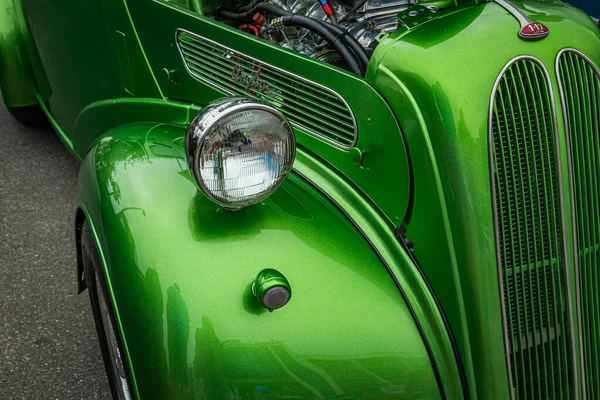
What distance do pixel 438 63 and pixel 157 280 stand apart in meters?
0.79

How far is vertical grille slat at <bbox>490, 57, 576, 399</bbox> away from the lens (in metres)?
1.44

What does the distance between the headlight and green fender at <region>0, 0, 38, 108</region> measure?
92.2 inches

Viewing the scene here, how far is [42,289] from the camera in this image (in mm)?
2779

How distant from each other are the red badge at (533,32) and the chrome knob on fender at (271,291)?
78cm

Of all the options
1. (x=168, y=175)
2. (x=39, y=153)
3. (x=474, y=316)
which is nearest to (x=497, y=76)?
(x=474, y=316)

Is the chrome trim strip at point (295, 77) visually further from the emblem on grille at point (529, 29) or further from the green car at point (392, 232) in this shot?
the emblem on grille at point (529, 29)

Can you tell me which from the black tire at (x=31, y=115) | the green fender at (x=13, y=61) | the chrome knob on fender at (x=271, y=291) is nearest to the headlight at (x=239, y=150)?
the chrome knob on fender at (x=271, y=291)

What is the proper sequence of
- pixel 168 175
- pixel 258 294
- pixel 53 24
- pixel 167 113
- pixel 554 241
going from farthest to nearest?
pixel 53 24 → pixel 167 113 → pixel 168 175 → pixel 554 241 → pixel 258 294

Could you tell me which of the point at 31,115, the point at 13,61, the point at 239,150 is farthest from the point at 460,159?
the point at 31,115

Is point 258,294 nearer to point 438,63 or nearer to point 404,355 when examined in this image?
point 404,355

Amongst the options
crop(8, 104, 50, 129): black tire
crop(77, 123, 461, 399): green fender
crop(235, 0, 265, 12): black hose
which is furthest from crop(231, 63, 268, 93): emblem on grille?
crop(8, 104, 50, 129): black tire

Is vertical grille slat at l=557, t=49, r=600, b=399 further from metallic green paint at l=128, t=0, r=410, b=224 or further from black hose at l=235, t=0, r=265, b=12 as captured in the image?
black hose at l=235, t=0, r=265, b=12

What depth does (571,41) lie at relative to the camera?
5.01 ft

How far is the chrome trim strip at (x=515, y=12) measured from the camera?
1505mm
